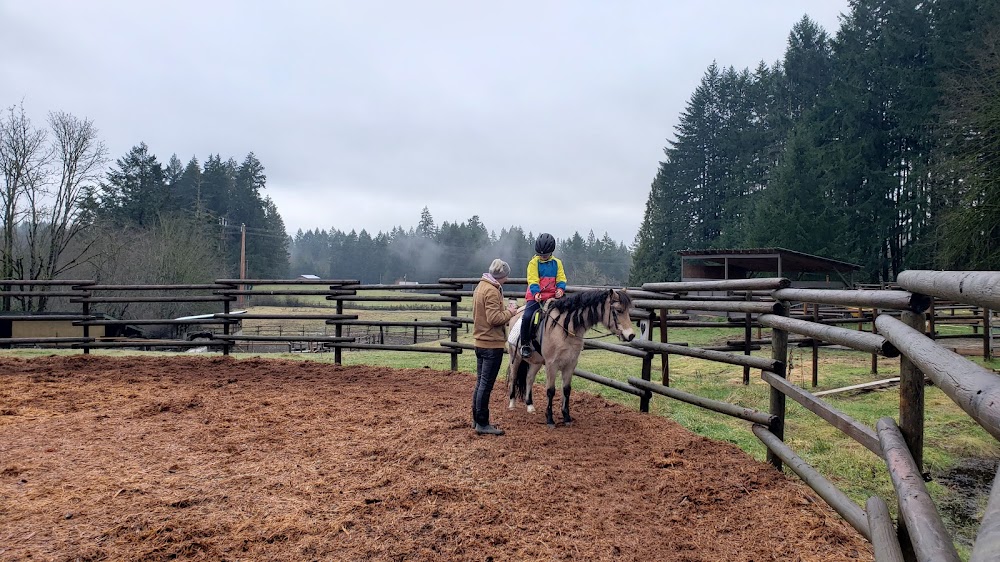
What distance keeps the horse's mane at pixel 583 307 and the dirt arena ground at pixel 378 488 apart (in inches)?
44.6

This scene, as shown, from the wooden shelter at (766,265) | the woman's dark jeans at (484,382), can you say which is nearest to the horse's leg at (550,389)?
the woman's dark jeans at (484,382)

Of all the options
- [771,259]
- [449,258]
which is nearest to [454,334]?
[771,259]

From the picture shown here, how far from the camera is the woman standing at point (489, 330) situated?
516 cm

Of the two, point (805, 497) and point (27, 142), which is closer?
point (805, 497)

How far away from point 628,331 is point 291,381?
5449mm

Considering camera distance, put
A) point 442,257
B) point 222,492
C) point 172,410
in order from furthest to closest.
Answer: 1. point 442,257
2. point 172,410
3. point 222,492

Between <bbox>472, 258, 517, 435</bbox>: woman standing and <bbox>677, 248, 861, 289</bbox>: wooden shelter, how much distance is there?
16.9 meters

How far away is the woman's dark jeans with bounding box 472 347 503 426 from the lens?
5.12m

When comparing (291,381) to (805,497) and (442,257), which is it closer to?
(805,497)

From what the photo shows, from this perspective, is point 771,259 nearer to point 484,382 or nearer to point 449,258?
point 484,382

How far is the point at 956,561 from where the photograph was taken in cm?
108

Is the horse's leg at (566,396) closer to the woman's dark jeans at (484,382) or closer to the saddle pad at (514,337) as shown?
the saddle pad at (514,337)

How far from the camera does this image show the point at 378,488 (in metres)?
3.64

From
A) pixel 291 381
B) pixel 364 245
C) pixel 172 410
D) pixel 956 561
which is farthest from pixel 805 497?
pixel 364 245
